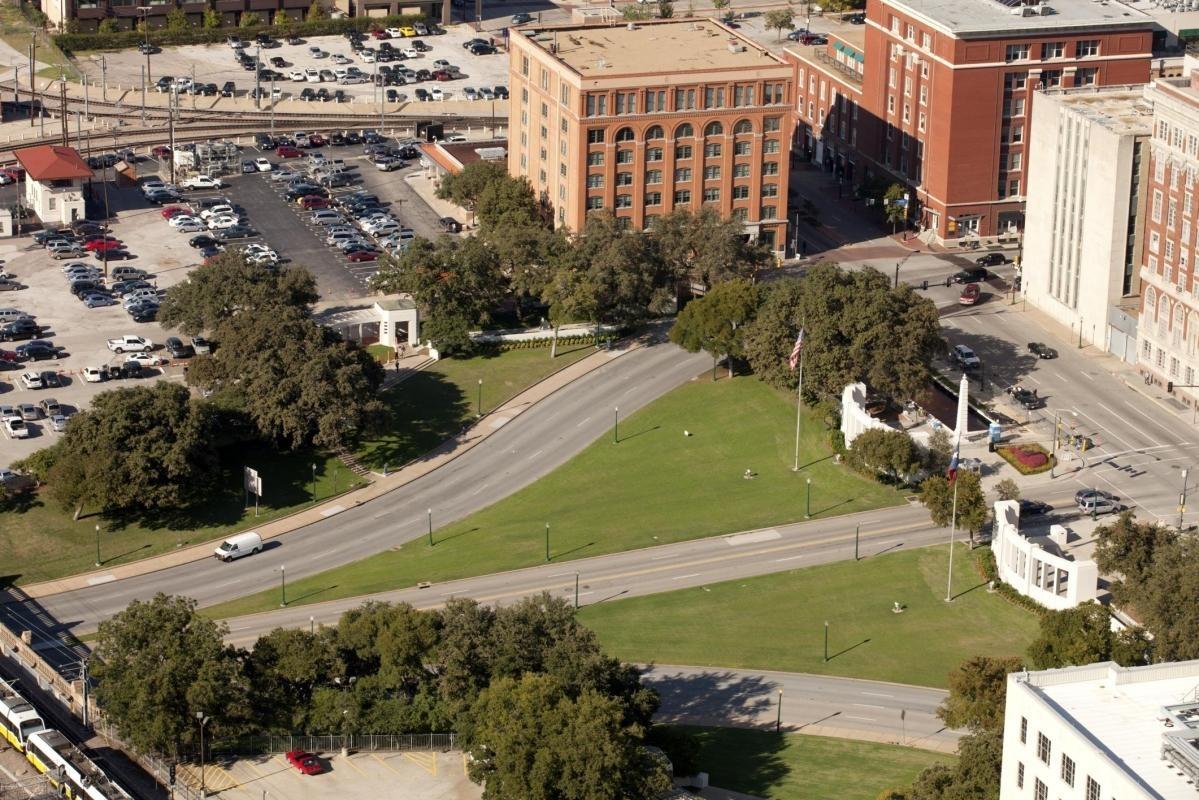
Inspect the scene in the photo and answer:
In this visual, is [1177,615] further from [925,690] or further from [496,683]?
[496,683]

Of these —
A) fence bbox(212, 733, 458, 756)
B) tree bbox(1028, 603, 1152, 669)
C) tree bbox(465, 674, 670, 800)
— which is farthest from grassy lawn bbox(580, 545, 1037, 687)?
tree bbox(465, 674, 670, 800)

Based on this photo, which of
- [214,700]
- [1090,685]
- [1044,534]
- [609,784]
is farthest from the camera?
[1044,534]

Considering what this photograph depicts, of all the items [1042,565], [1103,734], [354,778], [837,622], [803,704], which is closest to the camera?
[1103,734]

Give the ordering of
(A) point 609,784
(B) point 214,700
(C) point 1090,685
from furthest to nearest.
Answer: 1. (B) point 214,700
2. (A) point 609,784
3. (C) point 1090,685

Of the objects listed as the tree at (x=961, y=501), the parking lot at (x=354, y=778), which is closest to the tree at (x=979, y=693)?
the tree at (x=961, y=501)

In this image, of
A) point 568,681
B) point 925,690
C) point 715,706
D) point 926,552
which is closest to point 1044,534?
point 926,552

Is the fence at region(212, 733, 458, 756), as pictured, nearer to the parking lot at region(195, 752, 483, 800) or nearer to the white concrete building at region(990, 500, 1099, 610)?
the parking lot at region(195, 752, 483, 800)

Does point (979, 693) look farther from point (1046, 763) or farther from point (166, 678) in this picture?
point (166, 678)

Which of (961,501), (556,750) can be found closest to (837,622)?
(961,501)
